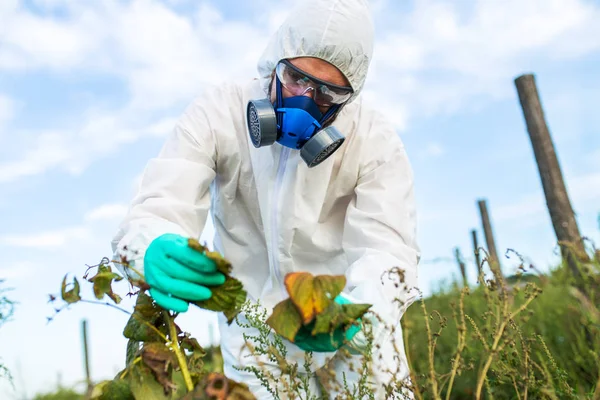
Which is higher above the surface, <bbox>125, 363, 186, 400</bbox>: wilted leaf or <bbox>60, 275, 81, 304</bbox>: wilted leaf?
<bbox>60, 275, 81, 304</bbox>: wilted leaf

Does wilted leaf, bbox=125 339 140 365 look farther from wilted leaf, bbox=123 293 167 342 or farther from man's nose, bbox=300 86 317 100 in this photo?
man's nose, bbox=300 86 317 100

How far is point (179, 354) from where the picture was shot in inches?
63.6

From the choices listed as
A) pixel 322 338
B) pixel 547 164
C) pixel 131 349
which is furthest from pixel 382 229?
pixel 547 164

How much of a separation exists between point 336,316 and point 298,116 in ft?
3.66

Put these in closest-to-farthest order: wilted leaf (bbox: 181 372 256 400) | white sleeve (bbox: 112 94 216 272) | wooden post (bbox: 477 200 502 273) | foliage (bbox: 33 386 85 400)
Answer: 1. wilted leaf (bbox: 181 372 256 400)
2. white sleeve (bbox: 112 94 216 272)
3. wooden post (bbox: 477 200 502 273)
4. foliage (bbox: 33 386 85 400)

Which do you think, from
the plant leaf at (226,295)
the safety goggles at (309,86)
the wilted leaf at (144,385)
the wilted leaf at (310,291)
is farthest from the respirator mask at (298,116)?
the wilted leaf at (144,385)

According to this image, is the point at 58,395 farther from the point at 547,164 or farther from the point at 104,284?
the point at 104,284

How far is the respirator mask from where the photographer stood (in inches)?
96.5

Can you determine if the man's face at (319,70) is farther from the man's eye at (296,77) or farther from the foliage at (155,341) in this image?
the foliage at (155,341)

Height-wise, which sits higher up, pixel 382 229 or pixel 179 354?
pixel 382 229

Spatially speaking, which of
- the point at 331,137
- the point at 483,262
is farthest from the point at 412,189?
the point at 483,262

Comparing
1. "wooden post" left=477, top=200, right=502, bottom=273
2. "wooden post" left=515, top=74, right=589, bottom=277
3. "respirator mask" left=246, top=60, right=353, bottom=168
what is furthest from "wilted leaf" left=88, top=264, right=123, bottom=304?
"wooden post" left=477, top=200, right=502, bottom=273

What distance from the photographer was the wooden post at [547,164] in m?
4.89

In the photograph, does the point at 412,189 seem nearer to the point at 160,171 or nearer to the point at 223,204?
the point at 223,204
